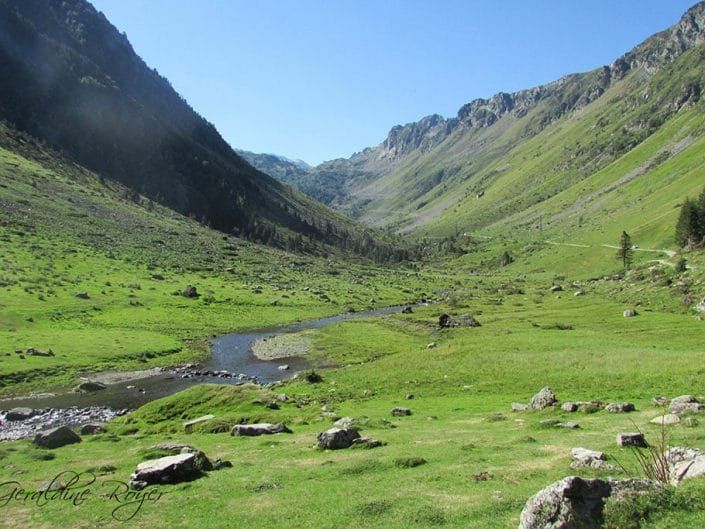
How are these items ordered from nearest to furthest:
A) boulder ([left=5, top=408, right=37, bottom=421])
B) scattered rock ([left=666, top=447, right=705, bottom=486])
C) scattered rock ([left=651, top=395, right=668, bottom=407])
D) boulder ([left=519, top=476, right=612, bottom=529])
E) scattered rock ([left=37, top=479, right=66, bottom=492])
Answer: boulder ([left=519, top=476, right=612, bottom=529]) → scattered rock ([left=666, top=447, right=705, bottom=486]) → scattered rock ([left=37, top=479, right=66, bottom=492]) → scattered rock ([left=651, top=395, right=668, bottom=407]) → boulder ([left=5, top=408, right=37, bottom=421])

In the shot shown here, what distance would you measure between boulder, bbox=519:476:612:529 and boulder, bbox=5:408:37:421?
166ft

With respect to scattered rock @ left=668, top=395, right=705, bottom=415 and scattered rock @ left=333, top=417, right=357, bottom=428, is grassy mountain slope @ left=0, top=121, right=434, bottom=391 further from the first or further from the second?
scattered rock @ left=668, top=395, right=705, bottom=415

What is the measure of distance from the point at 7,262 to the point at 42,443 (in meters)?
93.8

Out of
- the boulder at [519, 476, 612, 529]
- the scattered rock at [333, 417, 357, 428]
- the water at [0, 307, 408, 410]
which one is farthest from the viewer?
the water at [0, 307, 408, 410]

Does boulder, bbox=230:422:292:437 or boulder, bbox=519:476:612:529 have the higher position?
boulder, bbox=519:476:612:529

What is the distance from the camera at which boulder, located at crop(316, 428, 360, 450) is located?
1168 inches

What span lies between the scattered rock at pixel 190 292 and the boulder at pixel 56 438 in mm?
83029

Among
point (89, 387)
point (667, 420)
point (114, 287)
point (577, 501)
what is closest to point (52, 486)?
point (577, 501)

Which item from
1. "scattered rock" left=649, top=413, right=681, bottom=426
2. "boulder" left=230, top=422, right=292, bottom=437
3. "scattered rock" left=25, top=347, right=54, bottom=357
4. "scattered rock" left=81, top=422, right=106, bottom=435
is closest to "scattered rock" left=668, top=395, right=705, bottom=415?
"scattered rock" left=649, top=413, right=681, bottom=426

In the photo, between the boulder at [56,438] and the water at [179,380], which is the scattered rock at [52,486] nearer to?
the boulder at [56,438]

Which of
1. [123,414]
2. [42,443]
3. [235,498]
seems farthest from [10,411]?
[235,498]

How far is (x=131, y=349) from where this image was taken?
248 feet

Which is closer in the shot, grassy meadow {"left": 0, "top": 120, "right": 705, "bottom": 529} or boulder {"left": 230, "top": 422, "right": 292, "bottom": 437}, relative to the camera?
grassy meadow {"left": 0, "top": 120, "right": 705, "bottom": 529}

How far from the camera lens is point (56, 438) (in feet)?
117
